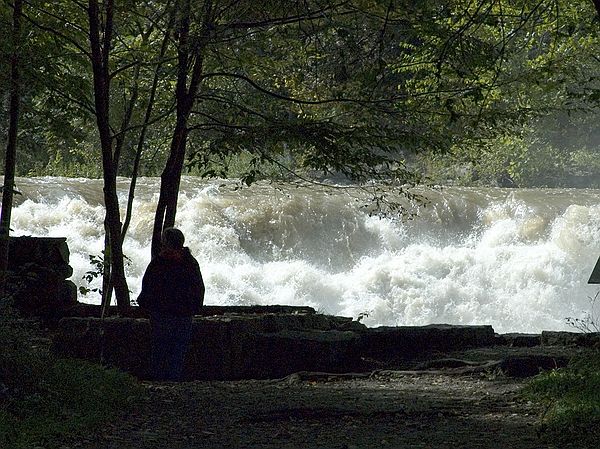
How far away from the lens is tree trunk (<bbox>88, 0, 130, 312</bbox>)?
11387 mm

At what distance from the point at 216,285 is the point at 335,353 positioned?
1195 centimetres

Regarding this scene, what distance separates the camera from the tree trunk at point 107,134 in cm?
1139

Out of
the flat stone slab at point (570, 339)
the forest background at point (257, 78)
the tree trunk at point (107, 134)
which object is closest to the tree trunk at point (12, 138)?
the forest background at point (257, 78)

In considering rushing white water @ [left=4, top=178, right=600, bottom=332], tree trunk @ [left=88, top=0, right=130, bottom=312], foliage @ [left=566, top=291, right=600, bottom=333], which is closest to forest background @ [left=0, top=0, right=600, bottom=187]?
tree trunk @ [left=88, top=0, right=130, bottom=312]

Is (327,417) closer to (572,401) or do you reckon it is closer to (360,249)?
(572,401)

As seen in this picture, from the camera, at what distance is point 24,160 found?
99.2 feet

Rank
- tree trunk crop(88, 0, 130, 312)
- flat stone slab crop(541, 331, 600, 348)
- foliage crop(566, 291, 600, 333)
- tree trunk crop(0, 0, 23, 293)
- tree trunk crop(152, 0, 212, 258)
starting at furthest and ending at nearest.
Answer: flat stone slab crop(541, 331, 600, 348), foliage crop(566, 291, 600, 333), tree trunk crop(88, 0, 130, 312), tree trunk crop(152, 0, 212, 258), tree trunk crop(0, 0, 23, 293)

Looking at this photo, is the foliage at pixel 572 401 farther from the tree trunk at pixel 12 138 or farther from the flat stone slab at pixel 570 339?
the tree trunk at pixel 12 138

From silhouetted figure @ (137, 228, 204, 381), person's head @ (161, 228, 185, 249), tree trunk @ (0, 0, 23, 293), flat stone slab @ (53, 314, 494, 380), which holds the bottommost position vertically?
flat stone slab @ (53, 314, 494, 380)

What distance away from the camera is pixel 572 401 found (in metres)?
7.78

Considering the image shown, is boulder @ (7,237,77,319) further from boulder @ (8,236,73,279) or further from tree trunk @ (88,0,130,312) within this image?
tree trunk @ (88,0,130,312)

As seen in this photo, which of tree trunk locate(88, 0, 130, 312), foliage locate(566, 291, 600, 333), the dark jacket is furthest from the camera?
foliage locate(566, 291, 600, 333)

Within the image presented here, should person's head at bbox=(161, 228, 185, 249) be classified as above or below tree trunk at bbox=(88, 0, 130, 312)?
below

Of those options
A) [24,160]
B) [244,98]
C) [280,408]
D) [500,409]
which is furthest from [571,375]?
[24,160]
